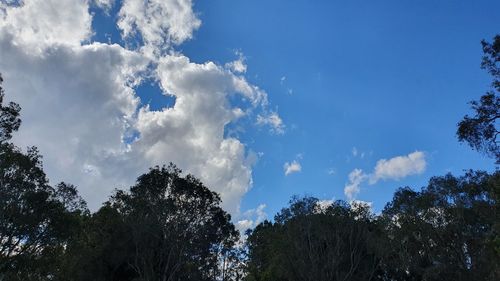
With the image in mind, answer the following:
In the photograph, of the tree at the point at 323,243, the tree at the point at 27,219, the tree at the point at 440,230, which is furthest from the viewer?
the tree at the point at 323,243

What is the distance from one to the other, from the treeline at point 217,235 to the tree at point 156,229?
0.33ft

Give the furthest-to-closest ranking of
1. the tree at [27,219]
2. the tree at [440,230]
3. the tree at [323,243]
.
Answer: the tree at [323,243], the tree at [440,230], the tree at [27,219]

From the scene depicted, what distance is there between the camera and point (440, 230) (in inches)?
1752

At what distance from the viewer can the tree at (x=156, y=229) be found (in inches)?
1730

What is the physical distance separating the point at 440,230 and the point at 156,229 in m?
28.5

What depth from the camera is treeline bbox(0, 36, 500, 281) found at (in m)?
33.2

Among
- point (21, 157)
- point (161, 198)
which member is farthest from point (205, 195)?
point (21, 157)

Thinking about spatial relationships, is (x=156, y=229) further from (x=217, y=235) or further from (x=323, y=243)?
(x=323, y=243)

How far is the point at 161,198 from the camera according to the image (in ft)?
146

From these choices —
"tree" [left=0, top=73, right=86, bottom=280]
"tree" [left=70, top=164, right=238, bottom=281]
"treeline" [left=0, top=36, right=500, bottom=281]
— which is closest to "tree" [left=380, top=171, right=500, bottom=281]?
"treeline" [left=0, top=36, right=500, bottom=281]

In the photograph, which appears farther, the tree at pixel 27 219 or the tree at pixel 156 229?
the tree at pixel 156 229

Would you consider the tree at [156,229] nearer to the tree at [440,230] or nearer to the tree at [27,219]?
the tree at [27,219]

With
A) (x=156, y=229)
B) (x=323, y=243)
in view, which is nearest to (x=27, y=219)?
(x=156, y=229)

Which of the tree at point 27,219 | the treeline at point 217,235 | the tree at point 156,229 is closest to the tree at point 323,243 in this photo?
the treeline at point 217,235
